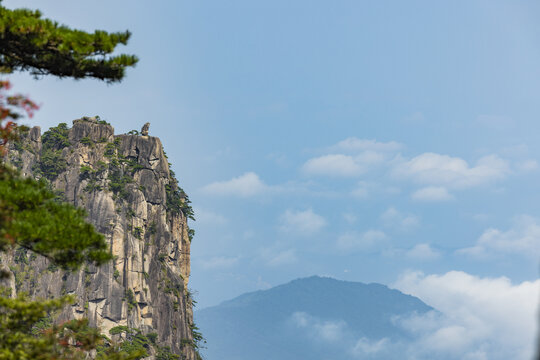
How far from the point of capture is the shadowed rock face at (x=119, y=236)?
8256 centimetres

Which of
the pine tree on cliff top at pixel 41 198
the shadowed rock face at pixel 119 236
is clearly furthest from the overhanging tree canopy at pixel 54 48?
the shadowed rock face at pixel 119 236

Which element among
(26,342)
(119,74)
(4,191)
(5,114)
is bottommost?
(26,342)

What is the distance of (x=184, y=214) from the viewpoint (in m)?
104

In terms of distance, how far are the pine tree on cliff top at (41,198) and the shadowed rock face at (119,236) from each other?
69.1 metres

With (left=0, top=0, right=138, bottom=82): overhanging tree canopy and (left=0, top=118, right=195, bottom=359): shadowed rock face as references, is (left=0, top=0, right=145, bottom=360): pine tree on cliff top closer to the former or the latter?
(left=0, top=0, right=138, bottom=82): overhanging tree canopy

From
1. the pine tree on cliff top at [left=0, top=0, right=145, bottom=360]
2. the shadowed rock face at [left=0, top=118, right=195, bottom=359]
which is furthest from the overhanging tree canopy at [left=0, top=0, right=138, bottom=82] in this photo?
the shadowed rock face at [left=0, top=118, right=195, bottom=359]

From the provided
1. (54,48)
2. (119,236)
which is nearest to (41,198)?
(54,48)

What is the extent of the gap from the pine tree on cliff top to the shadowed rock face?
69140 mm

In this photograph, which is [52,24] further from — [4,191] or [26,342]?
[26,342]

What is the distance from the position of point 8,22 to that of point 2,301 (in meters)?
6.01

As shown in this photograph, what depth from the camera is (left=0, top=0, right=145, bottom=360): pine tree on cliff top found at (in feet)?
40.6

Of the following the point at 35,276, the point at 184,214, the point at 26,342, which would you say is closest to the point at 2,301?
the point at 26,342

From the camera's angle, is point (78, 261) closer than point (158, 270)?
Yes

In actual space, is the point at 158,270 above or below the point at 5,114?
above
